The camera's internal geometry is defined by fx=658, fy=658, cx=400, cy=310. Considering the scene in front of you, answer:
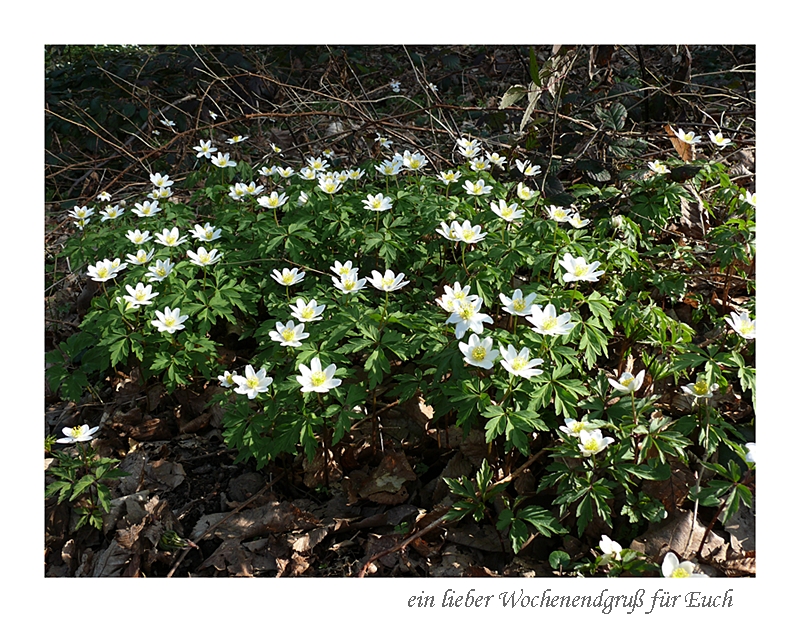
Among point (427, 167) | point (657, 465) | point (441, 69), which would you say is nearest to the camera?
point (657, 465)

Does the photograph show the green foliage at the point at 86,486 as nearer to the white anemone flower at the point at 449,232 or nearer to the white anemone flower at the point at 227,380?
the white anemone flower at the point at 227,380

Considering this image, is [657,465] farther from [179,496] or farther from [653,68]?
[653,68]

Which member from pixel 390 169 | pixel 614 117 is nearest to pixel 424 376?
pixel 390 169

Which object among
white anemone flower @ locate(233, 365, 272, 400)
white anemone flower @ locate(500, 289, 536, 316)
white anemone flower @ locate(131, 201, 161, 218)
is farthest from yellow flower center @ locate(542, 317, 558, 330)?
white anemone flower @ locate(131, 201, 161, 218)

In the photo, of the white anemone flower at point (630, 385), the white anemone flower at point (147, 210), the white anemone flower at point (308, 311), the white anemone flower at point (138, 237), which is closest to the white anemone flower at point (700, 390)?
the white anemone flower at point (630, 385)

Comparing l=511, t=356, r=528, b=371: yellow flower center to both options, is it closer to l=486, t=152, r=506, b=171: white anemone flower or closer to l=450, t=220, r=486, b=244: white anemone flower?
l=450, t=220, r=486, b=244: white anemone flower

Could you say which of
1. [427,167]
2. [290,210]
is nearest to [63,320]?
[290,210]

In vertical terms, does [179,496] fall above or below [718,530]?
below
